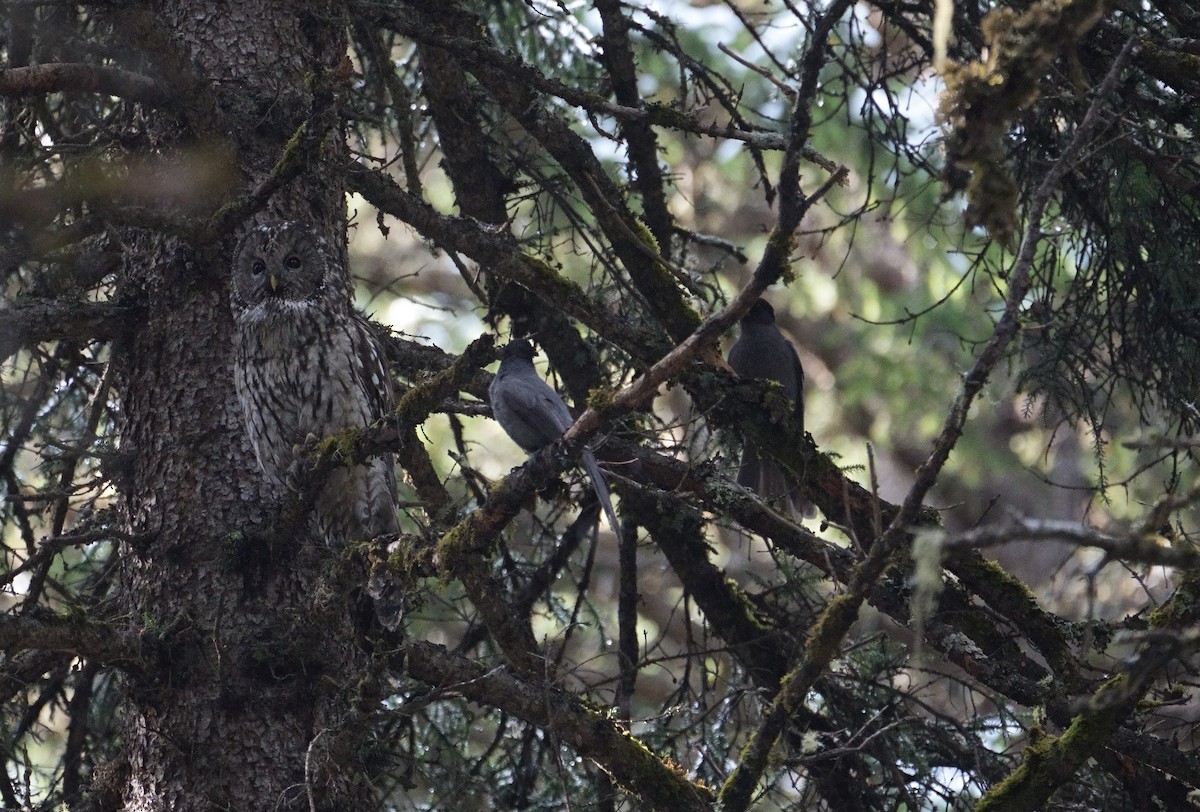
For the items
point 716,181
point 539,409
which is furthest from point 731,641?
point 716,181

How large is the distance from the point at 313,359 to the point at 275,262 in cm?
42

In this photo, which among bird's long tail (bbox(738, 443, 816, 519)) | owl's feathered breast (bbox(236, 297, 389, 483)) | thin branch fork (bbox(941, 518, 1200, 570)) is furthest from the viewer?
bird's long tail (bbox(738, 443, 816, 519))

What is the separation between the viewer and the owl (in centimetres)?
470

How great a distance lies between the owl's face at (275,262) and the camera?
4746 millimetres

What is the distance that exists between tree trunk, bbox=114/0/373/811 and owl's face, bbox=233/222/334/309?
0.25 ft

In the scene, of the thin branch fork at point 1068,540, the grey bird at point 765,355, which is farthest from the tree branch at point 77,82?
the grey bird at point 765,355

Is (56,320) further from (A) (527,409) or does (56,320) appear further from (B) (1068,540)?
(B) (1068,540)

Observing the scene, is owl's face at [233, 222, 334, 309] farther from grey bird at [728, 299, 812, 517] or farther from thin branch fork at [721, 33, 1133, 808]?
grey bird at [728, 299, 812, 517]

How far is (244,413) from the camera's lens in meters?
4.45

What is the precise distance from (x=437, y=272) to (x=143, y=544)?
1422cm

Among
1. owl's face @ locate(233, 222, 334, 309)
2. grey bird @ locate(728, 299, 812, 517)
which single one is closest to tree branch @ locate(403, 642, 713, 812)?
owl's face @ locate(233, 222, 334, 309)

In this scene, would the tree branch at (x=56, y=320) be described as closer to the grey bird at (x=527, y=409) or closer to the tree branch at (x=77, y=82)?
the tree branch at (x=77, y=82)

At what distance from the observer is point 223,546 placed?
4109 millimetres

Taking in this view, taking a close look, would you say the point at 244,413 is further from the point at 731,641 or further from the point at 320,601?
the point at 731,641
